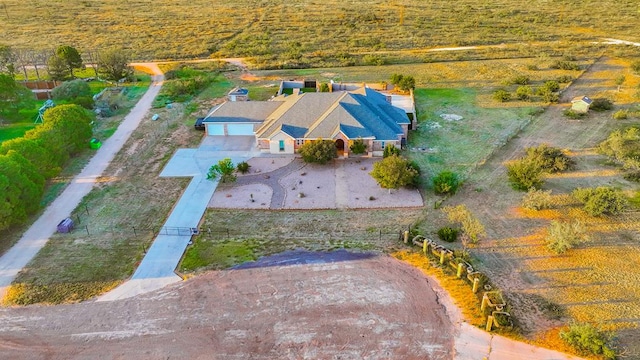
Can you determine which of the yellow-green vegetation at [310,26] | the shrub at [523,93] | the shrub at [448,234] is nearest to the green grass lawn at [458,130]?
the shrub at [523,93]

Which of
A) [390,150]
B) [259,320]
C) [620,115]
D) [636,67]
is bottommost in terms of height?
[259,320]

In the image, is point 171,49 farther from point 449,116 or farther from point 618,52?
point 618,52

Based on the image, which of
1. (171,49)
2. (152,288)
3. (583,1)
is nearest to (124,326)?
(152,288)

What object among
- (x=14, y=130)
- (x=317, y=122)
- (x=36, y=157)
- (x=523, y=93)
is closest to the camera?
(x=36, y=157)

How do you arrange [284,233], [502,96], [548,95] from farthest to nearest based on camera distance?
[502,96] < [548,95] < [284,233]

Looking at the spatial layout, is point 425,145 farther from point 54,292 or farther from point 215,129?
point 54,292

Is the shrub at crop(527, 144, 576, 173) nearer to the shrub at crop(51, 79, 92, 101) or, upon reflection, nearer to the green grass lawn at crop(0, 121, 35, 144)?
the shrub at crop(51, 79, 92, 101)

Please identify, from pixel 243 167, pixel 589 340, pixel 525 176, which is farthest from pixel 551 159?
pixel 243 167

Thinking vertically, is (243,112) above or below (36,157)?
above
